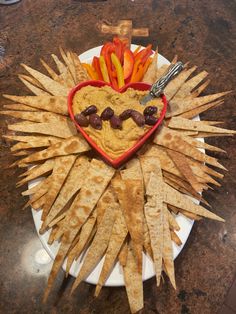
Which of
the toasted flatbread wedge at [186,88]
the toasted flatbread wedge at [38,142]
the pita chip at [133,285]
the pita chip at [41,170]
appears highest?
the toasted flatbread wedge at [186,88]

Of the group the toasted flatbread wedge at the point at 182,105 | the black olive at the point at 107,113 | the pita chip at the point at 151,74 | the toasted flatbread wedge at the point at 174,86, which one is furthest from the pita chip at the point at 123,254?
the pita chip at the point at 151,74

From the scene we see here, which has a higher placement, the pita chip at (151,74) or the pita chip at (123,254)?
the pita chip at (151,74)

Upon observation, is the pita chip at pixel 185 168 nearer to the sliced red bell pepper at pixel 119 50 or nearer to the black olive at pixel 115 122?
the black olive at pixel 115 122

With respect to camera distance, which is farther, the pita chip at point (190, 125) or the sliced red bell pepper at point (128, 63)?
the sliced red bell pepper at point (128, 63)

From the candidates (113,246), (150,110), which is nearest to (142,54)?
(150,110)

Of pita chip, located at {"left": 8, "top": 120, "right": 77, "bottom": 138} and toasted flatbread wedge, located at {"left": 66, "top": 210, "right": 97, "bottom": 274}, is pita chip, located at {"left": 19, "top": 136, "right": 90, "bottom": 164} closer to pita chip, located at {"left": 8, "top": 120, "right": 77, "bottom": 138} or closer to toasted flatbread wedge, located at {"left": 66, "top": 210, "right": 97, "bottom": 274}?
pita chip, located at {"left": 8, "top": 120, "right": 77, "bottom": 138}

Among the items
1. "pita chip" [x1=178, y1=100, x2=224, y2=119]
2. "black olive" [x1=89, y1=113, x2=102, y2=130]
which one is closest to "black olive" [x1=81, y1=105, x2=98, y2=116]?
"black olive" [x1=89, y1=113, x2=102, y2=130]

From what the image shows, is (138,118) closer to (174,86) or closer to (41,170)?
(174,86)

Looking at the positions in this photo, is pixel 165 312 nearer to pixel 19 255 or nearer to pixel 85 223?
pixel 85 223
